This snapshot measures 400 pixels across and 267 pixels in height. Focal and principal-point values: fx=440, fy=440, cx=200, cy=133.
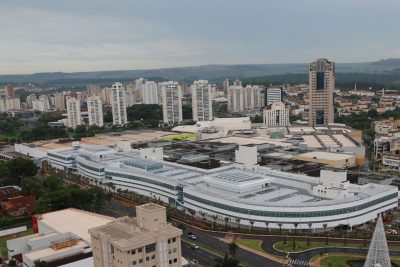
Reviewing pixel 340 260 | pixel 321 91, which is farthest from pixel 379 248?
pixel 321 91

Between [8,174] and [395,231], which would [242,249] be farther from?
[8,174]

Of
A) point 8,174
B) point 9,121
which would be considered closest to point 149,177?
point 8,174

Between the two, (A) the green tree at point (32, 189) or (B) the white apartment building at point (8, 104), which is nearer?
(A) the green tree at point (32, 189)

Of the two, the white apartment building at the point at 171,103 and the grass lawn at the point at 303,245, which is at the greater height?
the white apartment building at the point at 171,103

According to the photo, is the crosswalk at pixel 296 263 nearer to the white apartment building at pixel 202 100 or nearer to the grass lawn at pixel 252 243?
the grass lawn at pixel 252 243

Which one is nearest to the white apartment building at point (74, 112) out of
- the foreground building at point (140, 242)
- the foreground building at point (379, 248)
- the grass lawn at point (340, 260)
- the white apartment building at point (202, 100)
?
the white apartment building at point (202, 100)

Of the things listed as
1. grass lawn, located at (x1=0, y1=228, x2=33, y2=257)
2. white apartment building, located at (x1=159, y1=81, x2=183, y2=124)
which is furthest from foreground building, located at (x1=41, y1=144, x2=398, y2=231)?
white apartment building, located at (x1=159, y1=81, x2=183, y2=124)

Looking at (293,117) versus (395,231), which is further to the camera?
(293,117)
